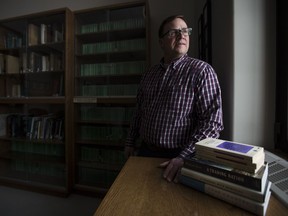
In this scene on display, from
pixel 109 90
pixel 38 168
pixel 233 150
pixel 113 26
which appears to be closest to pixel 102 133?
pixel 109 90

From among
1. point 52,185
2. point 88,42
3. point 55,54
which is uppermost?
point 88,42

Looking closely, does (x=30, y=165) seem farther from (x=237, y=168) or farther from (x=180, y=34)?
(x=237, y=168)

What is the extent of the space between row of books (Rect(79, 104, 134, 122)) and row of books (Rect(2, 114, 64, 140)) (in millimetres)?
309

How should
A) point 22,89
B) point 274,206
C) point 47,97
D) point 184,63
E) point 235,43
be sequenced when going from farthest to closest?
point 22,89 < point 47,97 < point 184,63 < point 235,43 < point 274,206

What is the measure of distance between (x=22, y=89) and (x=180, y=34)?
2250 millimetres

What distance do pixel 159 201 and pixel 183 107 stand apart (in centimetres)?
56

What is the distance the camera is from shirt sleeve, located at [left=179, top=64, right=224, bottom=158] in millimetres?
954

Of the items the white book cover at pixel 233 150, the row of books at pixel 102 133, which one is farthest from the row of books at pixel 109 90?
the white book cover at pixel 233 150

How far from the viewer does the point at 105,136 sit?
2264mm

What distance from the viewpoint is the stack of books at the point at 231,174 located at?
0.53 meters

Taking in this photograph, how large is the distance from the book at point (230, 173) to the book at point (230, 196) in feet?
A: 0.12

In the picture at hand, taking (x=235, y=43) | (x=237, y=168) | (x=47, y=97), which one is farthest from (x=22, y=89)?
(x=237, y=168)

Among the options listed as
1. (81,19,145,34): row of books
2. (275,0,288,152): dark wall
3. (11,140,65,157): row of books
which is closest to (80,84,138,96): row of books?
(81,19,145,34): row of books

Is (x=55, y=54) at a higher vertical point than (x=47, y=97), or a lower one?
higher
